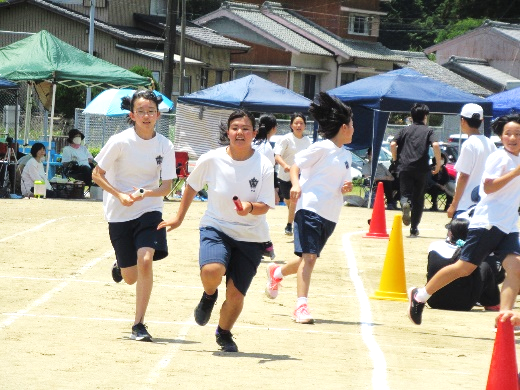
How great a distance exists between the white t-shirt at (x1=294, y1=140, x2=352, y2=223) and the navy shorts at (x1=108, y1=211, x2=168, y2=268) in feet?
5.18

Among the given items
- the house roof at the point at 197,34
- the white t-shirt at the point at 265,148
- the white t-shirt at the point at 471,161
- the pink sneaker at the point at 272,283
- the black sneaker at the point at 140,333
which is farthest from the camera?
the house roof at the point at 197,34

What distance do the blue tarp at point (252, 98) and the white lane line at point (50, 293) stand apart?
1270cm

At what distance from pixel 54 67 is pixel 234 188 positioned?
56.9 ft

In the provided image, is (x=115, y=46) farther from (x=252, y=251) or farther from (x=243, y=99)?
(x=252, y=251)

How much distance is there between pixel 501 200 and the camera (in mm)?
9023

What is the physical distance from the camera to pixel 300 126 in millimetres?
16250

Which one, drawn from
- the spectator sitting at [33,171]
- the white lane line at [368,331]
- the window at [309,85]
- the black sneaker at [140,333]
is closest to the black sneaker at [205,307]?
the black sneaker at [140,333]

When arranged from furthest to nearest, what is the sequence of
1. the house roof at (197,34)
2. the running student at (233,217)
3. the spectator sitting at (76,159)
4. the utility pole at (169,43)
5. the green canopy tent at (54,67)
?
the house roof at (197,34) < the utility pole at (169,43) < the spectator sitting at (76,159) < the green canopy tent at (54,67) < the running student at (233,217)

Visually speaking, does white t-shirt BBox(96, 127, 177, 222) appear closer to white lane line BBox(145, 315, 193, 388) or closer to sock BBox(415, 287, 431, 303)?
white lane line BBox(145, 315, 193, 388)

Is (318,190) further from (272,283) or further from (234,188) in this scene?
(234,188)

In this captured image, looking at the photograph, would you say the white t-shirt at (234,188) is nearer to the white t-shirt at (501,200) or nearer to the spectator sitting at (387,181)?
the white t-shirt at (501,200)

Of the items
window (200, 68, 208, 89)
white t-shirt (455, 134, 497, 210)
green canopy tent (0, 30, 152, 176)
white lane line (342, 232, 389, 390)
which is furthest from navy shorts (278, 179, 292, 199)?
window (200, 68, 208, 89)

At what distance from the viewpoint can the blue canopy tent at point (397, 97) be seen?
26.0 meters

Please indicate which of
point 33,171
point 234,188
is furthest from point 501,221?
point 33,171
